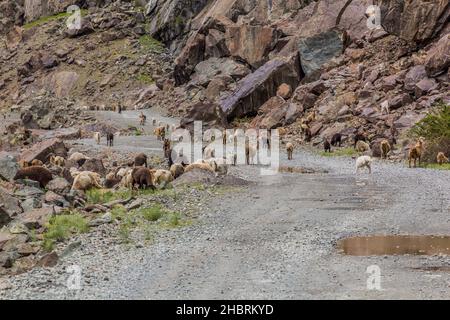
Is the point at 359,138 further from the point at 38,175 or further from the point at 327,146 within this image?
the point at 38,175

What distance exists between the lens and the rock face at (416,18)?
178ft

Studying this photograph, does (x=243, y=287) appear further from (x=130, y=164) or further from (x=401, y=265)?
(x=130, y=164)

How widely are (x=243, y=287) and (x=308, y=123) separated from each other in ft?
130

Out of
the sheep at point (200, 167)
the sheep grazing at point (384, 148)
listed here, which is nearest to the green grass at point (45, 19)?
the sheep grazing at point (384, 148)

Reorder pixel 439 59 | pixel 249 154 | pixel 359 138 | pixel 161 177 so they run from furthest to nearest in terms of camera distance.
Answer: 1. pixel 439 59
2. pixel 359 138
3. pixel 249 154
4. pixel 161 177

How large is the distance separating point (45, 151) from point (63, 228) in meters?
25.2

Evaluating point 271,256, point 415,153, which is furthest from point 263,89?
point 271,256

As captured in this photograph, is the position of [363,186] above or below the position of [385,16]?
below

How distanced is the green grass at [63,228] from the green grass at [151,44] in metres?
78.9

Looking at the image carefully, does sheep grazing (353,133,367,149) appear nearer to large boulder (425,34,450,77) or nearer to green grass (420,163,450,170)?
large boulder (425,34,450,77)

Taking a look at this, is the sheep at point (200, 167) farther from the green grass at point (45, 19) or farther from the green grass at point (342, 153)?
the green grass at point (45, 19)

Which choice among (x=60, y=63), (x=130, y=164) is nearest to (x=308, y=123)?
(x=130, y=164)

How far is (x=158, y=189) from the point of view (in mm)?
26797

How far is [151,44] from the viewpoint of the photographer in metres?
100
